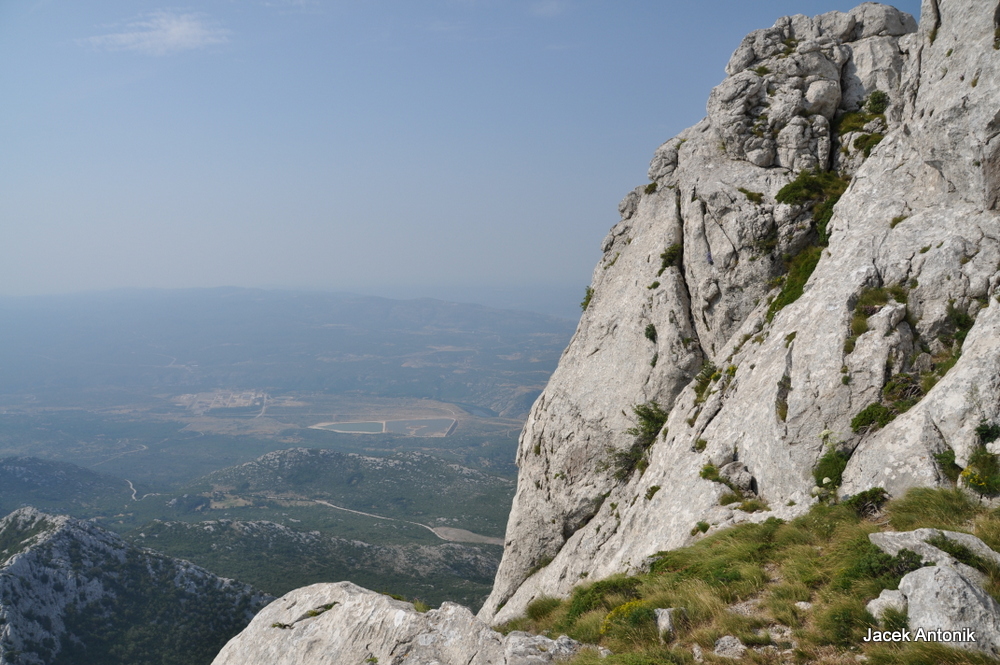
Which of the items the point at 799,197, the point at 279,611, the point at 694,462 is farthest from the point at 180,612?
the point at 799,197

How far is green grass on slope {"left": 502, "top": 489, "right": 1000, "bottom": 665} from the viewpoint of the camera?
33.0 ft

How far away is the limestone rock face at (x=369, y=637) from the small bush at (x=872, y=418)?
37.7 feet

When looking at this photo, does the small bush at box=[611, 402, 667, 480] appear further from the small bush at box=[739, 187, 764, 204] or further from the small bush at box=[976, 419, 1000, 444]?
the small bush at box=[976, 419, 1000, 444]

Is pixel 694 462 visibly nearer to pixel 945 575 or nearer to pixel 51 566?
pixel 945 575

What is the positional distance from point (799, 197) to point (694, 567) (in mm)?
22012

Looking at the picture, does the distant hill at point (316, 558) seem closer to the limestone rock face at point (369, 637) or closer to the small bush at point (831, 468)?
the limestone rock face at point (369, 637)

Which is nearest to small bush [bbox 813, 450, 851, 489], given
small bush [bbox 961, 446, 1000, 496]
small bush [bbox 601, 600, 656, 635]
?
small bush [bbox 961, 446, 1000, 496]

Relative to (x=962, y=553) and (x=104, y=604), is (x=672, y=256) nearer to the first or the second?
(x=962, y=553)

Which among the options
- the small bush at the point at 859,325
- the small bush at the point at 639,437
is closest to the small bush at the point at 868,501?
the small bush at the point at 859,325

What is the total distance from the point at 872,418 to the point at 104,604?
119631 mm

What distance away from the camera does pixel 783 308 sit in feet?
79.3

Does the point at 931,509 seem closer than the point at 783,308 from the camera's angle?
Yes

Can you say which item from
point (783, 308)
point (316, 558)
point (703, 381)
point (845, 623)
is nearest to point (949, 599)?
point (845, 623)

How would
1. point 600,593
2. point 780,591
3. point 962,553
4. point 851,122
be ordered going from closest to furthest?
1. point 962,553
2. point 780,591
3. point 600,593
4. point 851,122
